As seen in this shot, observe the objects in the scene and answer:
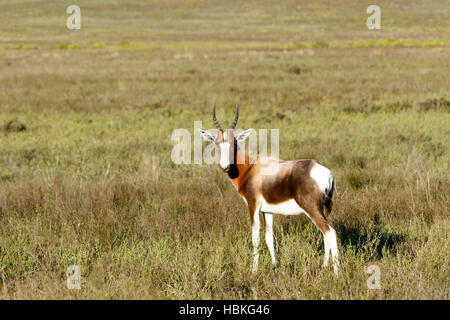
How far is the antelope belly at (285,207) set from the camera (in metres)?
4.02

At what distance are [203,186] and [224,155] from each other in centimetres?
366

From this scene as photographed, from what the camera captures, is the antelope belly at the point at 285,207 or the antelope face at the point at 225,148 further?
the antelope belly at the point at 285,207

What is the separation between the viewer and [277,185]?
4098mm

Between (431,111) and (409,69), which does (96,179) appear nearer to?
(431,111)

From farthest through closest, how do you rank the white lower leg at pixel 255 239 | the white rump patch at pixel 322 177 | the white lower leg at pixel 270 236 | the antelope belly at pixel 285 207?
the white lower leg at pixel 270 236 → the white lower leg at pixel 255 239 → the antelope belly at pixel 285 207 → the white rump patch at pixel 322 177

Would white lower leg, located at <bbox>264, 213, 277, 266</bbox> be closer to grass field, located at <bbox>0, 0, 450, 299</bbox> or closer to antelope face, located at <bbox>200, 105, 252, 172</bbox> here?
grass field, located at <bbox>0, 0, 450, 299</bbox>

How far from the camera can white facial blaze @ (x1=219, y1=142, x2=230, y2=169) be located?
3.91 metres

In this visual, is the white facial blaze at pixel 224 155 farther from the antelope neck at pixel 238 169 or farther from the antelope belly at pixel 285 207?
the antelope belly at pixel 285 207

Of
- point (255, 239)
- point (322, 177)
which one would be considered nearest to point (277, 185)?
point (322, 177)

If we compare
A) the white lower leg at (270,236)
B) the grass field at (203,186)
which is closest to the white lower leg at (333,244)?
the grass field at (203,186)

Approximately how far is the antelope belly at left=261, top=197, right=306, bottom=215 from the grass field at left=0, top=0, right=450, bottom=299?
498 millimetres

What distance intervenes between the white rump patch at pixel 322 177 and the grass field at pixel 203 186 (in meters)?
0.75

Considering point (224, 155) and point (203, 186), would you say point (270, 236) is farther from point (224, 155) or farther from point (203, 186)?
point (203, 186)

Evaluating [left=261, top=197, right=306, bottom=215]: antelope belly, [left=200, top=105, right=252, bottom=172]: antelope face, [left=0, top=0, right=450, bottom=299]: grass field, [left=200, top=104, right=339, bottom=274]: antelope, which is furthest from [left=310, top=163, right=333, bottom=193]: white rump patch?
[left=0, top=0, right=450, bottom=299]: grass field
